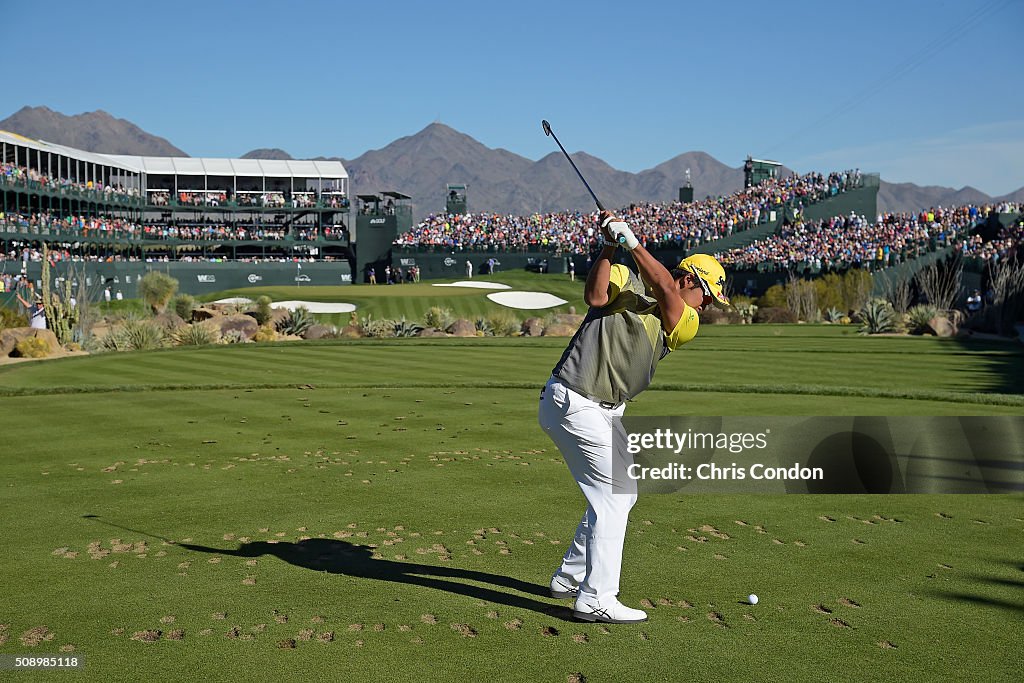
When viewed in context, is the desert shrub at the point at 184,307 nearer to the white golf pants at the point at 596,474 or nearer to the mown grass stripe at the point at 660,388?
the mown grass stripe at the point at 660,388

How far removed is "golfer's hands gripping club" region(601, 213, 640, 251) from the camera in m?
5.43

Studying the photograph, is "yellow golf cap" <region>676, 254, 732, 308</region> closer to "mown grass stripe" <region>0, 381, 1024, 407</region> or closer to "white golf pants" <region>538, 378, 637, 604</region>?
"white golf pants" <region>538, 378, 637, 604</region>

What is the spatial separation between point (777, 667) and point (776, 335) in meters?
30.0

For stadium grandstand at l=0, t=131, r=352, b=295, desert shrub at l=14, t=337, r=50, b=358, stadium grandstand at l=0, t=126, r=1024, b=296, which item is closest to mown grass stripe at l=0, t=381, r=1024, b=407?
desert shrub at l=14, t=337, r=50, b=358

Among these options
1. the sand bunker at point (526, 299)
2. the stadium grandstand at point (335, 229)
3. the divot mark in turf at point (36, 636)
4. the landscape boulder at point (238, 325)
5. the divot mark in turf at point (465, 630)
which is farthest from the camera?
the stadium grandstand at point (335, 229)

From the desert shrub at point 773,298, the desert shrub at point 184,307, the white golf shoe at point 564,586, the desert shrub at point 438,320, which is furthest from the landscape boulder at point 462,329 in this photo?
the white golf shoe at point 564,586

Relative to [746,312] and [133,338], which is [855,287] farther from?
[133,338]

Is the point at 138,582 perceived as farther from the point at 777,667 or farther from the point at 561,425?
the point at 777,667

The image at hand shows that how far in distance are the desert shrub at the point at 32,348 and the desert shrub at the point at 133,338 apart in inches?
126

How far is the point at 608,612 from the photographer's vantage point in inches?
229

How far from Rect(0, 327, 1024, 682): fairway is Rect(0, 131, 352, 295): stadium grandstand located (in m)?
52.4

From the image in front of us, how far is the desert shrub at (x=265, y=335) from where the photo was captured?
3350cm

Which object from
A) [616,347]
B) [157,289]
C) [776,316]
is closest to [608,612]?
[616,347]

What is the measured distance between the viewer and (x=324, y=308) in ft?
160
